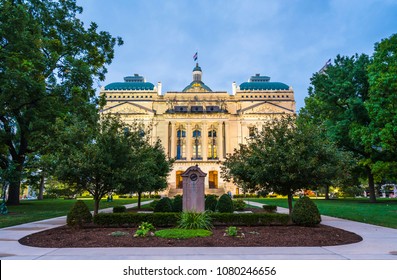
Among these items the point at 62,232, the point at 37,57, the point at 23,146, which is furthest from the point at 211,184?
the point at 62,232

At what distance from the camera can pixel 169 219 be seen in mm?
14195

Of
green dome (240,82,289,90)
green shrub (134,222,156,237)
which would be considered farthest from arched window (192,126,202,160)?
green shrub (134,222,156,237)

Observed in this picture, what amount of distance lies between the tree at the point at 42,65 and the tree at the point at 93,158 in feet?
24.9

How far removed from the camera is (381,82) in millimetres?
27375

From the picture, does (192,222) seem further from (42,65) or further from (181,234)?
(42,65)

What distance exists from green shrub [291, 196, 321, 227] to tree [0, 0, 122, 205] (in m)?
17.8

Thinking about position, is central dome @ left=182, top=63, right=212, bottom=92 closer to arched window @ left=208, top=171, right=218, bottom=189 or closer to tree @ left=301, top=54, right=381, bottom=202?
arched window @ left=208, top=171, right=218, bottom=189

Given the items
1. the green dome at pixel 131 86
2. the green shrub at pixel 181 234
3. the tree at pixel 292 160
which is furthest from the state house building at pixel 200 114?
the green shrub at pixel 181 234

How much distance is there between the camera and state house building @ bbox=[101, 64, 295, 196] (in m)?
75.4

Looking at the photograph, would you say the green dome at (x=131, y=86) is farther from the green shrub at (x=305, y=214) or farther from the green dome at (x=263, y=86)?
the green shrub at (x=305, y=214)

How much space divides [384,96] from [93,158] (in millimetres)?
25961

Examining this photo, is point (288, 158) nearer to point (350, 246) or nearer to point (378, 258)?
point (350, 246)

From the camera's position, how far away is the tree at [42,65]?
22016 mm

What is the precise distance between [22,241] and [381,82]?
2833cm
